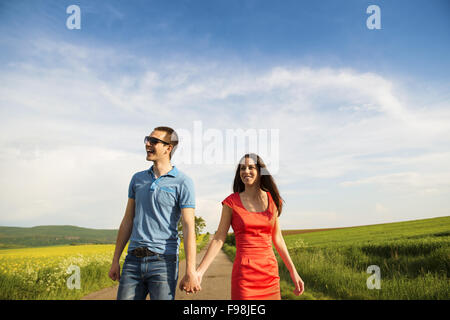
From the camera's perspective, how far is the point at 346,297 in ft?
26.2

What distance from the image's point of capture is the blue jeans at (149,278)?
2947 mm

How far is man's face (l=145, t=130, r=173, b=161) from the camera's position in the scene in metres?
3.38

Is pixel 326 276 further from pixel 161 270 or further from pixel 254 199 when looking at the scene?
pixel 161 270

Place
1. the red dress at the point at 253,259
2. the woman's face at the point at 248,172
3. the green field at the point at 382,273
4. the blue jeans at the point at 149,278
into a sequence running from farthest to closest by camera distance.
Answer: the green field at the point at 382,273 < the woman's face at the point at 248,172 < the red dress at the point at 253,259 < the blue jeans at the point at 149,278

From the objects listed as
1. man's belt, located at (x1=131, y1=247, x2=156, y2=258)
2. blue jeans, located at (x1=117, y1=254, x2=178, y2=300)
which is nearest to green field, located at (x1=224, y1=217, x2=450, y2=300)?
blue jeans, located at (x1=117, y1=254, x2=178, y2=300)

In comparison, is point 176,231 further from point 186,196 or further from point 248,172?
point 248,172

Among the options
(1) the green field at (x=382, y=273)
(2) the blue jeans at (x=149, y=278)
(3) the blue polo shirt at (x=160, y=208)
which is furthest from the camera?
(1) the green field at (x=382, y=273)

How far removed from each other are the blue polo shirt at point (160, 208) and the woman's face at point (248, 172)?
2.07 ft

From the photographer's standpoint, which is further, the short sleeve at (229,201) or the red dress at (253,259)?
the short sleeve at (229,201)

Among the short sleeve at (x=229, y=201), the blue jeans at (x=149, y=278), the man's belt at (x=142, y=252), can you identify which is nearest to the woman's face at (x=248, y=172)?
the short sleeve at (x=229, y=201)

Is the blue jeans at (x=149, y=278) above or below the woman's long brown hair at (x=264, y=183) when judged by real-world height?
below

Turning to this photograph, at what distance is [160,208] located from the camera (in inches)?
124

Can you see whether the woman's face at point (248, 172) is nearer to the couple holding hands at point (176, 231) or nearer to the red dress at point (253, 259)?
the couple holding hands at point (176, 231)

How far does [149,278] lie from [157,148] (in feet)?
4.14
